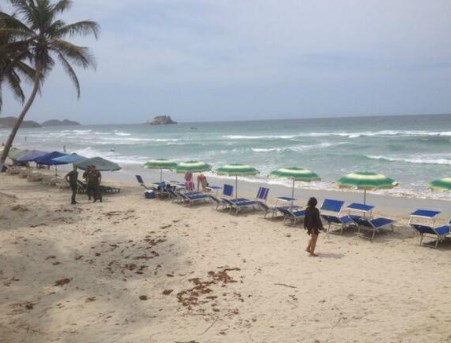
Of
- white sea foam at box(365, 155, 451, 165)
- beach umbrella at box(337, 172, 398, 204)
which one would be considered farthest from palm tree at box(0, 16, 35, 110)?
white sea foam at box(365, 155, 451, 165)

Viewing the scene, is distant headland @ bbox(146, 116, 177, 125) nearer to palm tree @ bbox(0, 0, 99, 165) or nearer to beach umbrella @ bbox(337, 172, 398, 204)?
palm tree @ bbox(0, 0, 99, 165)

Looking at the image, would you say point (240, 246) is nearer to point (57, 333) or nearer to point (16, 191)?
point (57, 333)

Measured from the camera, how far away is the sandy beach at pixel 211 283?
5.22m

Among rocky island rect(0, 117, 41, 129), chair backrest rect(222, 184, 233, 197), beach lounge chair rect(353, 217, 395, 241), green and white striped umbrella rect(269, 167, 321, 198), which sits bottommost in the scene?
beach lounge chair rect(353, 217, 395, 241)

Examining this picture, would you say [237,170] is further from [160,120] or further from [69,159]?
[160,120]

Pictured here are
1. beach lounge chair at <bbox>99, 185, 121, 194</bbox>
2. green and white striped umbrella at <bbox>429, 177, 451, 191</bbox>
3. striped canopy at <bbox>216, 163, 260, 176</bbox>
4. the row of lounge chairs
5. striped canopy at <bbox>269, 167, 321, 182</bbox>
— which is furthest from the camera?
beach lounge chair at <bbox>99, 185, 121, 194</bbox>

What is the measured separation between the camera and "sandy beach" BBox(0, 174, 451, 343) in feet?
17.1

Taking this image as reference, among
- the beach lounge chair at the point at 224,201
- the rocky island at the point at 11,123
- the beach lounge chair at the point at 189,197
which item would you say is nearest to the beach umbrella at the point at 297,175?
the beach lounge chair at the point at 224,201

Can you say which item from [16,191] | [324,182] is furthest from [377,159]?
[16,191]

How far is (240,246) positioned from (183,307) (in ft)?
10.3

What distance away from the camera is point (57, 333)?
5168mm

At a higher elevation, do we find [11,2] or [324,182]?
[11,2]

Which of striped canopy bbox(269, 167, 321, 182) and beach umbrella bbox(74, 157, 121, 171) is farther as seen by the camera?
beach umbrella bbox(74, 157, 121, 171)

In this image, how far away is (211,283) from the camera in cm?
675
